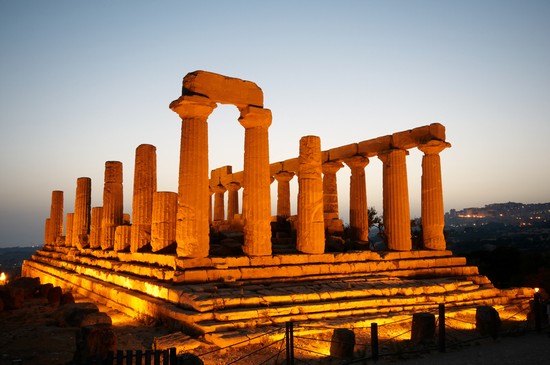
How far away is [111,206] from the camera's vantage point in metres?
21.8

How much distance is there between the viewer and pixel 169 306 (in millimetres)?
12484

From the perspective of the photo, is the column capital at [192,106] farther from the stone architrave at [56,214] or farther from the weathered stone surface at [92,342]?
the stone architrave at [56,214]

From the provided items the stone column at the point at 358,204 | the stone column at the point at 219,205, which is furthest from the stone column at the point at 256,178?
the stone column at the point at 219,205

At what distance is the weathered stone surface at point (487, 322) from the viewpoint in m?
12.1

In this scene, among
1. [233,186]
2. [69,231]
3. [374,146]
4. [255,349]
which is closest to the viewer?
[255,349]

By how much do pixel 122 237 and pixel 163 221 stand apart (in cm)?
376

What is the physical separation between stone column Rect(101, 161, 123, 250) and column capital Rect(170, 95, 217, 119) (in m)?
7.85

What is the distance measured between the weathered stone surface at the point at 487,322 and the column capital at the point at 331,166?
527 inches

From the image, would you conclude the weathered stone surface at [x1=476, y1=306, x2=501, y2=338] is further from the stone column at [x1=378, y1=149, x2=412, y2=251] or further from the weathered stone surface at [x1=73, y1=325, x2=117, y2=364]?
the weathered stone surface at [x1=73, y1=325, x2=117, y2=364]

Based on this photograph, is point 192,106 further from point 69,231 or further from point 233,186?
point 69,231

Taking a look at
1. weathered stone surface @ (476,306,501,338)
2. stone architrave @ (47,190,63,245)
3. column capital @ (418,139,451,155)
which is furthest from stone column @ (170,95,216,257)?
stone architrave @ (47,190,63,245)

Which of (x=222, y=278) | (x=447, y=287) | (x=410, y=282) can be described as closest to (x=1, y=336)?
(x=222, y=278)

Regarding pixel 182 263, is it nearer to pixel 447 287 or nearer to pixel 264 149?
pixel 264 149

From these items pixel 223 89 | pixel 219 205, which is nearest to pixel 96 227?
pixel 223 89
